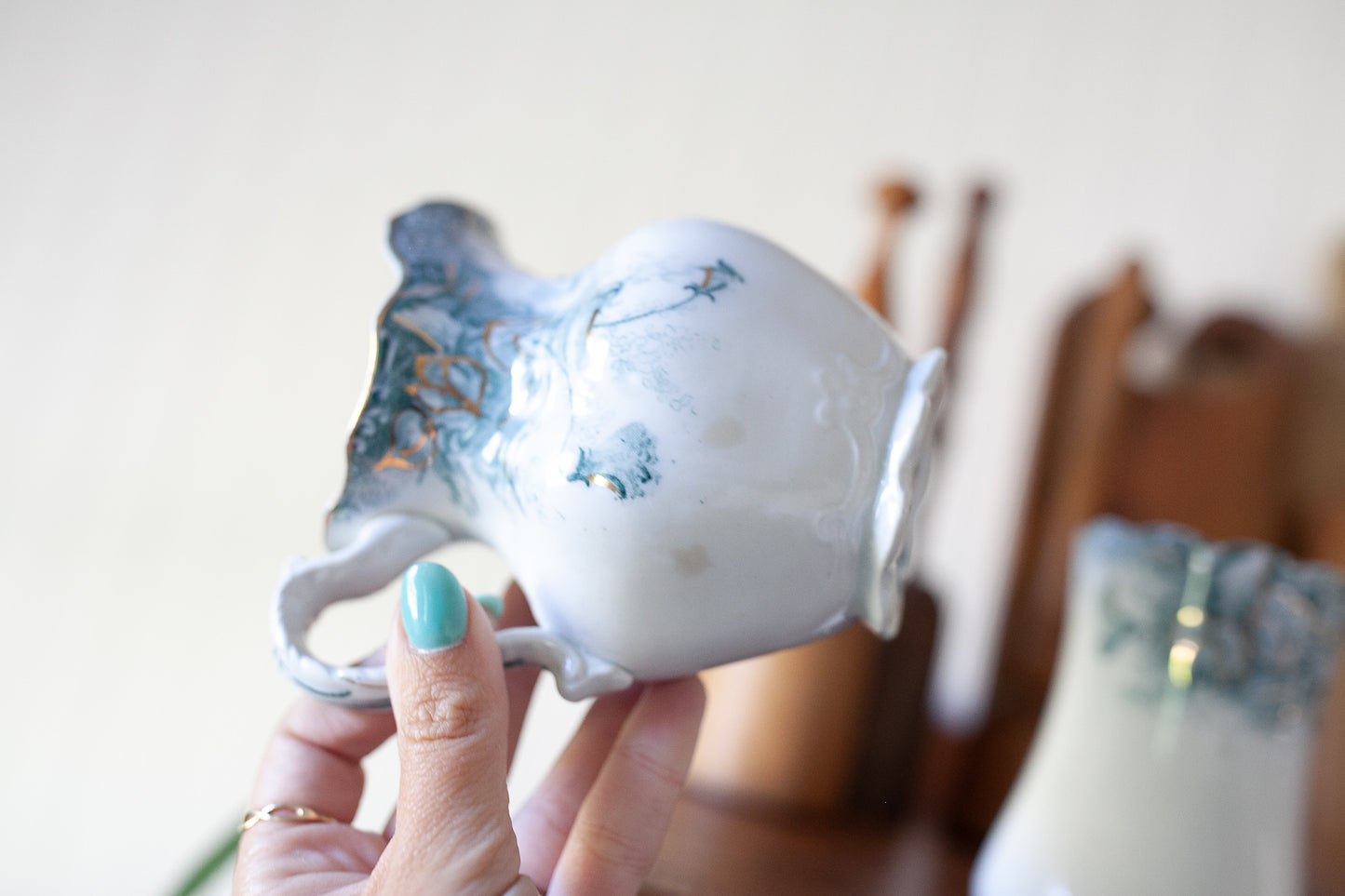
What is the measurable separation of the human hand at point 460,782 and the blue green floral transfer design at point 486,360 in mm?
64

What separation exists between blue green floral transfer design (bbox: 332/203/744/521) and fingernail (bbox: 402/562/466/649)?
0.05m

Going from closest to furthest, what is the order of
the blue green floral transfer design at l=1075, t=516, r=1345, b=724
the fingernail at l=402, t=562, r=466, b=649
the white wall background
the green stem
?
the fingernail at l=402, t=562, r=466, b=649, the blue green floral transfer design at l=1075, t=516, r=1345, b=724, the green stem, the white wall background

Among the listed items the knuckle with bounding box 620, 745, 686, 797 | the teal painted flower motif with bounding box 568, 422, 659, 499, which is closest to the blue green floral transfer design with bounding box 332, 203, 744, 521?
the teal painted flower motif with bounding box 568, 422, 659, 499

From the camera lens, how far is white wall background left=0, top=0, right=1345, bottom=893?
814 millimetres

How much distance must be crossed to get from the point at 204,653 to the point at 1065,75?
0.97 m

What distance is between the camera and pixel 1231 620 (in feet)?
1.42

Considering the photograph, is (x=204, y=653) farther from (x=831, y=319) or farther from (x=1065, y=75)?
(x=1065, y=75)

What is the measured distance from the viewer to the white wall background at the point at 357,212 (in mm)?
814

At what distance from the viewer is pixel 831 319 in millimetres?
352

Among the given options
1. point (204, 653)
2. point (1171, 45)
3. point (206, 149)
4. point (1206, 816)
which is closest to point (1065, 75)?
point (1171, 45)

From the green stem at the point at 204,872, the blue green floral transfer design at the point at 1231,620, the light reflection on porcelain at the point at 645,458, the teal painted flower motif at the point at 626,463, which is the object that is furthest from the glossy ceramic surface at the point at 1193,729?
the green stem at the point at 204,872

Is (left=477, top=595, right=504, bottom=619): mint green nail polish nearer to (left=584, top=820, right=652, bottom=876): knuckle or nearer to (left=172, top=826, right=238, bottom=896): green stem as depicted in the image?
(left=584, top=820, right=652, bottom=876): knuckle

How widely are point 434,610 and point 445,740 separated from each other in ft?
0.15

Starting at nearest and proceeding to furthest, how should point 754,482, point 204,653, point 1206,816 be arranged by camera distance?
1. point 754,482
2. point 1206,816
3. point 204,653
